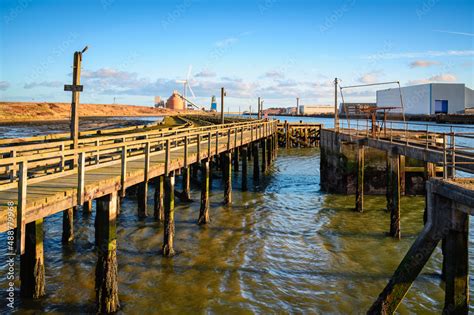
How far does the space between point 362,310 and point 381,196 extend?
40.7 feet

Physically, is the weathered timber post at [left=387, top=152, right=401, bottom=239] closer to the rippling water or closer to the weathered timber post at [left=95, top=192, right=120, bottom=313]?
the rippling water

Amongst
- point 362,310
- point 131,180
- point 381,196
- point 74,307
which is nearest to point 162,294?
point 74,307

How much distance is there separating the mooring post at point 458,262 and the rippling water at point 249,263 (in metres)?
2.20

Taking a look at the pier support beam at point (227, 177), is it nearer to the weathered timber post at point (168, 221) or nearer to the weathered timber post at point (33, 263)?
the weathered timber post at point (168, 221)

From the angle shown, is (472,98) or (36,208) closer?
(36,208)

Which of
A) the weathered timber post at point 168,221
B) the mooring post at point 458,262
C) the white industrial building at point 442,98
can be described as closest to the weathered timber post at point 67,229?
the weathered timber post at point 168,221

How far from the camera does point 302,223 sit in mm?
15414

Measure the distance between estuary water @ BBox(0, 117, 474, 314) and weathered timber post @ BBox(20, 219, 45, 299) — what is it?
25 centimetres

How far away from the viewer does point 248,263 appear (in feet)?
36.3

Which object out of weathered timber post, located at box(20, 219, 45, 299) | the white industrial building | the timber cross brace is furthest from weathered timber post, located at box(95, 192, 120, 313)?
the white industrial building

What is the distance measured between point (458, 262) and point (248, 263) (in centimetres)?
587

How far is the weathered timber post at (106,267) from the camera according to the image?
26.4 feet

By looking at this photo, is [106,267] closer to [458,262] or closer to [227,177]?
[458,262]

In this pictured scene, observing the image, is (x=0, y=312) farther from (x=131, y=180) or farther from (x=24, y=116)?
(x=24, y=116)
